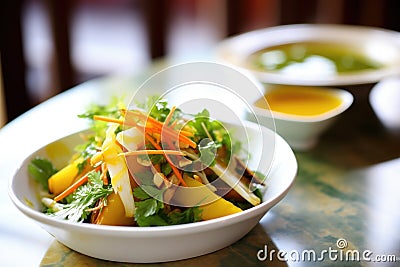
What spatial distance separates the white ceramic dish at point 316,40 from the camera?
1.57m

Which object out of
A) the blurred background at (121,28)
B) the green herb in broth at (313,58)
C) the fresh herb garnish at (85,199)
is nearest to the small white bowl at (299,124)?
the green herb in broth at (313,58)

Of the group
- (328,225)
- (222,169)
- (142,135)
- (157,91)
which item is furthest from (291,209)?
(157,91)

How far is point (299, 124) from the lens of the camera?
1355mm

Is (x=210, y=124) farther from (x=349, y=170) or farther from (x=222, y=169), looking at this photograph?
(x=349, y=170)

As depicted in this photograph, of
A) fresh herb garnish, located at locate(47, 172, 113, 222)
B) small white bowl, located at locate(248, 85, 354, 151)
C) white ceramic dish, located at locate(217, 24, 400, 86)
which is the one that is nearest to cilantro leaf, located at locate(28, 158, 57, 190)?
fresh herb garnish, located at locate(47, 172, 113, 222)

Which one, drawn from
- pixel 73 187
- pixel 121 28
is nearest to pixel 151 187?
pixel 73 187

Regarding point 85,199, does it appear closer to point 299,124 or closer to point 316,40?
point 299,124

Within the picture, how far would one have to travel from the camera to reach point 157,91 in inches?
65.9

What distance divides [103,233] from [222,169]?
0.26m

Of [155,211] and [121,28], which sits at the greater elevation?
[155,211]

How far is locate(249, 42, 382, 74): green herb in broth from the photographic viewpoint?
1818 millimetres

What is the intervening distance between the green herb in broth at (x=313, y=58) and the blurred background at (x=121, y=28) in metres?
1.11

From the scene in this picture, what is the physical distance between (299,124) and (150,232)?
1.92 feet

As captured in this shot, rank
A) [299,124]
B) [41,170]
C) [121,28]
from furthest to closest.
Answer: [121,28], [299,124], [41,170]
